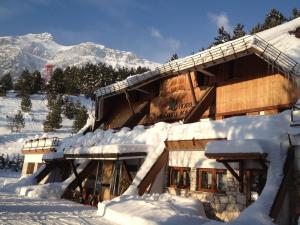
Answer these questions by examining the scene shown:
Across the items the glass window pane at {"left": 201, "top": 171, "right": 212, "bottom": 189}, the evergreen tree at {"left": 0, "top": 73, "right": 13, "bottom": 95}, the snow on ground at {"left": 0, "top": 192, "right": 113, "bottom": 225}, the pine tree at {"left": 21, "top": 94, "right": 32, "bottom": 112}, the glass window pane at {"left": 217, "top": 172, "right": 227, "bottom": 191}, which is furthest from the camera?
the evergreen tree at {"left": 0, "top": 73, "right": 13, "bottom": 95}

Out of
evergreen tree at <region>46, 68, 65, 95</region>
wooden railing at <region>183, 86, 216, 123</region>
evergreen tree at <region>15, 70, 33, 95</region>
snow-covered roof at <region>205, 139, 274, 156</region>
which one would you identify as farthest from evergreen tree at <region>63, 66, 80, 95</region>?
snow-covered roof at <region>205, 139, 274, 156</region>

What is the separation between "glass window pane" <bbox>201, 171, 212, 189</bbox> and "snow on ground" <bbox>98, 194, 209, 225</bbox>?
74 centimetres

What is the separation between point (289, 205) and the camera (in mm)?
10414

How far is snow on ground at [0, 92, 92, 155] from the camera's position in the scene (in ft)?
191

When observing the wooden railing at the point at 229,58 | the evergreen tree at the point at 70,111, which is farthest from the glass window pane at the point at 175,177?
the evergreen tree at the point at 70,111

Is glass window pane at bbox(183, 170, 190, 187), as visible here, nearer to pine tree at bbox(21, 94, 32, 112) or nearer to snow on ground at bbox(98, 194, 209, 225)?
snow on ground at bbox(98, 194, 209, 225)

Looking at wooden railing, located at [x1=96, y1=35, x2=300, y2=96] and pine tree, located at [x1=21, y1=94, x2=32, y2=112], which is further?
pine tree, located at [x1=21, y1=94, x2=32, y2=112]

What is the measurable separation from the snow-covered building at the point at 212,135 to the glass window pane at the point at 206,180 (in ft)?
0.10

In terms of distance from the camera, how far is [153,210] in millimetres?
11016

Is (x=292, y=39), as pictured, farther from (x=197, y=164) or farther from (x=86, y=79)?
(x=86, y=79)

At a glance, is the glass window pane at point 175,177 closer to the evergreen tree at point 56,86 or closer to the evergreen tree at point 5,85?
the evergreen tree at point 56,86

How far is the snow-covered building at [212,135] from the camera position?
36.3ft

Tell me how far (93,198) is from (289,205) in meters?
10.3

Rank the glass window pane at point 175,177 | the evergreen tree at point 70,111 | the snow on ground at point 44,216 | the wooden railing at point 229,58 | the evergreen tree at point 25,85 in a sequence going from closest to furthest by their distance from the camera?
the snow on ground at point 44,216, the wooden railing at point 229,58, the glass window pane at point 175,177, the evergreen tree at point 70,111, the evergreen tree at point 25,85
